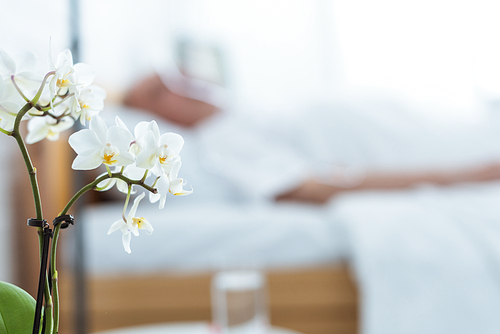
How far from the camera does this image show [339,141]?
6.30 feet

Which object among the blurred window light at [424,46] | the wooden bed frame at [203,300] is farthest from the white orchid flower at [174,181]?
the blurred window light at [424,46]

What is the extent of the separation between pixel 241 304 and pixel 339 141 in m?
1.20

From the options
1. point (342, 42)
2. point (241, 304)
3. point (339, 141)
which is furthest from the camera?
point (342, 42)

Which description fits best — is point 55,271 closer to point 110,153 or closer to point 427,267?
point 110,153

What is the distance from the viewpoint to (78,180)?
3.02ft

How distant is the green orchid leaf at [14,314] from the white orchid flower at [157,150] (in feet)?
0.32

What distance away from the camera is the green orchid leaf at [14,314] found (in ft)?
0.83

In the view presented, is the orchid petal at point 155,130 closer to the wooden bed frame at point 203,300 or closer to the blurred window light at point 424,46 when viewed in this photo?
the wooden bed frame at point 203,300

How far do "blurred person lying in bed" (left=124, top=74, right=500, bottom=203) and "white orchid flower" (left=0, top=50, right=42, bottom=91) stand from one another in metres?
1.42

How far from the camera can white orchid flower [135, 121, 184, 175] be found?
0.81 ft

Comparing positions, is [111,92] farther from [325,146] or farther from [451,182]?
[451,182]

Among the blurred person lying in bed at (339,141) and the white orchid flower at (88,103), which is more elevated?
the blurred person lying in bed at (339,141)

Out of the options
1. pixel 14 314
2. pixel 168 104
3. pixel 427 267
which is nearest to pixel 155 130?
pixel 14 314

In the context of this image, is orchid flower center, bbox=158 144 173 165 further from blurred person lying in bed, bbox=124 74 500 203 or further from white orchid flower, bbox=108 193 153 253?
blurred person lying in bed, bbox=124 74 500 203
